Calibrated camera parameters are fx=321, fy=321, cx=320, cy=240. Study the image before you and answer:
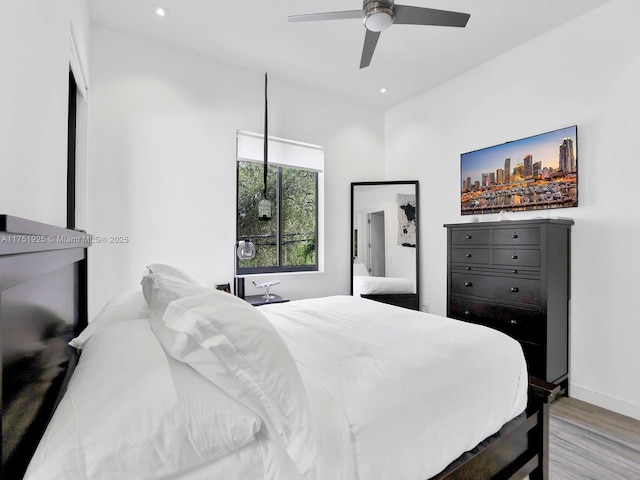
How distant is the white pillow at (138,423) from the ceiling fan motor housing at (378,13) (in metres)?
2.04

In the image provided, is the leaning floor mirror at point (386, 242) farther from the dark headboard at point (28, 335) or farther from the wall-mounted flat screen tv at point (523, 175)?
the dark headboard at point (28, 335)

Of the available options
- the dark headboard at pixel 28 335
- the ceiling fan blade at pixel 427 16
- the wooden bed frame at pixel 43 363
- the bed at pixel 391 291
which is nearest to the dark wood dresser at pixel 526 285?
the bed at pixel 391 291

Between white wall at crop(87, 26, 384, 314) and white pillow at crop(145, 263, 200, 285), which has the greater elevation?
white wall at crop(87, 26, 384, 314)

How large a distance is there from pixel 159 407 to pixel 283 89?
3512 mm

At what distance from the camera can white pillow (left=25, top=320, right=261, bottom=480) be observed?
619mm

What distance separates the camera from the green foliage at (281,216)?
356 cm

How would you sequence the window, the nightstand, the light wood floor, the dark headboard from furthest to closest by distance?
1. the window
2. the nightstand
3. the light wood floor
4. the dark headboard

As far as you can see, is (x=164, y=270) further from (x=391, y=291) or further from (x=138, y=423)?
(x=391, y=291)

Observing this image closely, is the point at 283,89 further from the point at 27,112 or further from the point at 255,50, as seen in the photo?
the point at 27,112

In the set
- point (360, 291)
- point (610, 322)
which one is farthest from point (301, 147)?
point (610, 322)

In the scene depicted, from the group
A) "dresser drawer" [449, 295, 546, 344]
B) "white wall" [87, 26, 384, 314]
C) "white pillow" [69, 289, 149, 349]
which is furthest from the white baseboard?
"white pillow" [69, 289, 149, 349]

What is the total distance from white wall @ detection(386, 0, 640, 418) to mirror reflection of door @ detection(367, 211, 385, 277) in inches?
49.0

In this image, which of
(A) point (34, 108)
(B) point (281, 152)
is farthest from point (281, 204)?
(A) point (34, 108)

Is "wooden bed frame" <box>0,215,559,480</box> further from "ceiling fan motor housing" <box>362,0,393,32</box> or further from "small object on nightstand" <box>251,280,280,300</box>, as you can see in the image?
"ceiling fan motor housing" <box>362,0,393,32</box>
